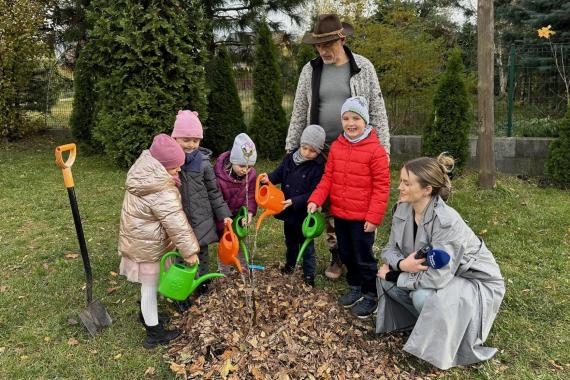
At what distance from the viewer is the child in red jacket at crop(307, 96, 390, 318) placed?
9.82 ft

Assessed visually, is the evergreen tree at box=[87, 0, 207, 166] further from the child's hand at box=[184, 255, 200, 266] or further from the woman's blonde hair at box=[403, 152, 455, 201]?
the woman's blonde hair at box=[403, 152, 455, 201]

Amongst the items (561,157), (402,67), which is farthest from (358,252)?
(402,67)

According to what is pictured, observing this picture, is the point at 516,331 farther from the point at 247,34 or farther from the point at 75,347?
the point at 247,34

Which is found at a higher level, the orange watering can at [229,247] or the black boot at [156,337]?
the orange watering can at [229,247]

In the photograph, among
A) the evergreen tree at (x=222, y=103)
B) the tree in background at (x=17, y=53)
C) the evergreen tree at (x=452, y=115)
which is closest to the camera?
the evergreen tree at (x=452, y=115)

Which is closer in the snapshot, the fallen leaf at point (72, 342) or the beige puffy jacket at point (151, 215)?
the beige puffy jacket at point (151, 215)

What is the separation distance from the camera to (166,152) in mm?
2686

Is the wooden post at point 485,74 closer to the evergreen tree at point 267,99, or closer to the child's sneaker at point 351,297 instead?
the child's sneaker at point 351,297

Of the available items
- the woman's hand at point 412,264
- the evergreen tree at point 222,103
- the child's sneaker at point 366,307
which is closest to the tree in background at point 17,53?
the evergreen tree at point 222,103

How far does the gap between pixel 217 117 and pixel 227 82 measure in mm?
633

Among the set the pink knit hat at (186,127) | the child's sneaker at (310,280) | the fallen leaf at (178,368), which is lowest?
the fallen leaf at (178,368)

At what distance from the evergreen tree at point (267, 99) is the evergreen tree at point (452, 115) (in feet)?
8.68

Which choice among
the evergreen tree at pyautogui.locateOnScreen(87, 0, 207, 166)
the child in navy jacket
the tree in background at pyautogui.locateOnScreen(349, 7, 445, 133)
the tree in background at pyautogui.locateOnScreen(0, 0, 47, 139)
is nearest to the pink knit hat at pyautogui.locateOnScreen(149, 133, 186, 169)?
the child in navy jacket

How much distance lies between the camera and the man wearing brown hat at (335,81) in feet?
10.4
